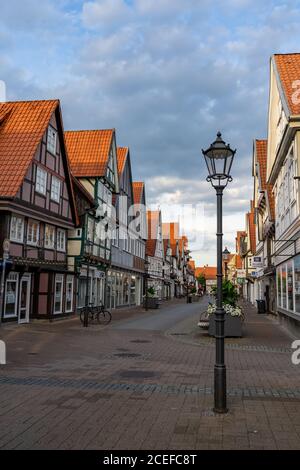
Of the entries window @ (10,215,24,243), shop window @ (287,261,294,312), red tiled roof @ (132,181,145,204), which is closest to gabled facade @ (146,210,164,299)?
red tiled roof @ (132,181,145,204)

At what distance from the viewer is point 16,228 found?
63.6 feet

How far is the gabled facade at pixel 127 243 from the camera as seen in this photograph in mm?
34781

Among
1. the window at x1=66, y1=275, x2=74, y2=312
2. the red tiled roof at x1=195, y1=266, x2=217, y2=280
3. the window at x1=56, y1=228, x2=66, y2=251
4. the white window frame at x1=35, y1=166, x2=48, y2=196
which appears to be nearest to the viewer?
the white window frame at x1=35, y1=166, x2=48, y2=196

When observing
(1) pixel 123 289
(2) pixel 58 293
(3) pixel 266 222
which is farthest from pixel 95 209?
(1) pixel 123 289

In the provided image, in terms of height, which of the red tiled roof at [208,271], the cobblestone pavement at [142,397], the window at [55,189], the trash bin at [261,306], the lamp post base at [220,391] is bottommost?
the cobblestone pavement at [142,397]

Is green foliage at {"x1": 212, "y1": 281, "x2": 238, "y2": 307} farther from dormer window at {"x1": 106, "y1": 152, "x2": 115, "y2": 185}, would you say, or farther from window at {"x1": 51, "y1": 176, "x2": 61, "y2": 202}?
dormer window at {"x1": 106, "y1": 152, "x2": 115, "y2": 185}

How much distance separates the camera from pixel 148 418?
20.5 feet

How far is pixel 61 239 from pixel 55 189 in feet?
9.60

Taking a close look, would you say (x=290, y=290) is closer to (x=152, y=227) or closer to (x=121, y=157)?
(x=121, y=157)

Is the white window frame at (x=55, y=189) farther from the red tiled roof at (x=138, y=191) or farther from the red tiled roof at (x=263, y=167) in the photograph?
the red tiled roof at (x=138, y=191)

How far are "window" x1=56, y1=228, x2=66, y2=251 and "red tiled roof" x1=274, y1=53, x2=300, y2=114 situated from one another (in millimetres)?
13277

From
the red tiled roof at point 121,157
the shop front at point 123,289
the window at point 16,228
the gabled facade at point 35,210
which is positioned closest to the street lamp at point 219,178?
the gabled facade at point 35,210

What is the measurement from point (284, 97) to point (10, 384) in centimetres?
1356

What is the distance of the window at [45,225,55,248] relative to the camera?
22438 mm
